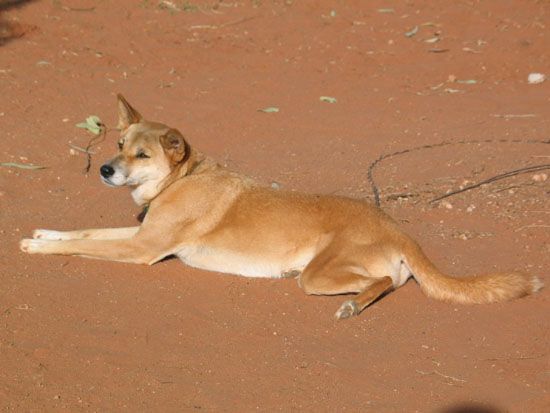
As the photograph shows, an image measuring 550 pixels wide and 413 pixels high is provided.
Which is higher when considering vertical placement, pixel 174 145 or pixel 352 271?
pixel 174 145

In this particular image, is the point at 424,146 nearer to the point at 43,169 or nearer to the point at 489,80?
the point at 489,80

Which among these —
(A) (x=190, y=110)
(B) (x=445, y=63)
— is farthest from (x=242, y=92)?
(B) (x=445, y=63)

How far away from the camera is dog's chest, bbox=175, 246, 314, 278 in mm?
6938

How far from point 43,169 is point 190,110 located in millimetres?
2644

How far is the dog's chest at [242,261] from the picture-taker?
6938 millimetres

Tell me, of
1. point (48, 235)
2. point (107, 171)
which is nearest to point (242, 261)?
point (107, 171)

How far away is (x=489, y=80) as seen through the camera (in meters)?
13.0

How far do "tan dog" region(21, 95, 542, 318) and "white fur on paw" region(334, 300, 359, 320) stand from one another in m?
0.03

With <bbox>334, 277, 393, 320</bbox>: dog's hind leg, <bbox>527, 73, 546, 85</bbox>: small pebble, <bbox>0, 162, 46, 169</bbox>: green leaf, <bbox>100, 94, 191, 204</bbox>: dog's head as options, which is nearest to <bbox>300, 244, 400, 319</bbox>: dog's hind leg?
<bbox>334, 277, 393, 320</bbox>: dog's hind leg

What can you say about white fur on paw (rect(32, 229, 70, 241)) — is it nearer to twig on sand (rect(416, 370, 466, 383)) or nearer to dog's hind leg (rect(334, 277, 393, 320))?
dog's hind leg (rect(334, 277, 393, 320))

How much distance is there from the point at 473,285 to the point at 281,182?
306 centimetres

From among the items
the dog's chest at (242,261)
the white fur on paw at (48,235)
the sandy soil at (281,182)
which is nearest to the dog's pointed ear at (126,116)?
the sandy soil at (281,182)

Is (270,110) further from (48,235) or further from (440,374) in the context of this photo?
(440,374)

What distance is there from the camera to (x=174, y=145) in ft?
23.7
